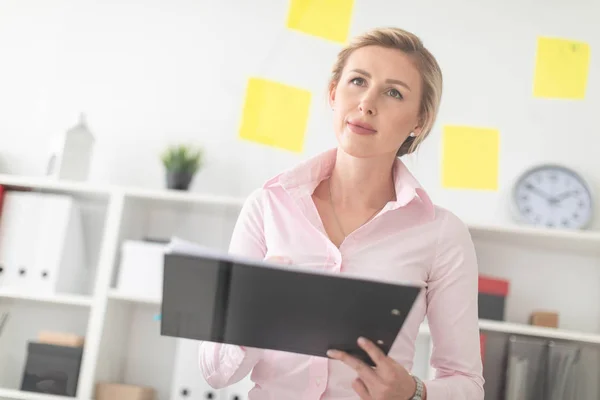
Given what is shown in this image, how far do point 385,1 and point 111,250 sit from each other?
1387mm

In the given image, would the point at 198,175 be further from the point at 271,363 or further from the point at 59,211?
the point at 271,363

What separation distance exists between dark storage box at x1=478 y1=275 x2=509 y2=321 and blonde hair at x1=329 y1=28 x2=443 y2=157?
3.39 feet

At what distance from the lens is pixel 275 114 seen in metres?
2.56

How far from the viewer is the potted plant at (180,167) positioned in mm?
2359

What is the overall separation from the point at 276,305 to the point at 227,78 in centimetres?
180

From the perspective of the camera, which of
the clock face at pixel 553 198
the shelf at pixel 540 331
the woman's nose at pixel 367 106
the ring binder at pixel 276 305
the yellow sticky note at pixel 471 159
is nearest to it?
the ring binder at pixel 276 305

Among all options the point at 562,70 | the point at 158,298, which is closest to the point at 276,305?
the point at 158,298

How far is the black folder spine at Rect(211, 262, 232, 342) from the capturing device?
3.00 feet

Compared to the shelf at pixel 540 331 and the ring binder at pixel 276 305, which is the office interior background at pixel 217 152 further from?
the ring binder at pixel 276 305

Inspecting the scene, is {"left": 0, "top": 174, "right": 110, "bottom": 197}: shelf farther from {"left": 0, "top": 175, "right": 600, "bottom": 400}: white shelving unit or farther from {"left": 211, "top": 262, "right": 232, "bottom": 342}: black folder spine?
{"left": 211, "top": 262, "right": 232, "bottom": 342}: black folder spine

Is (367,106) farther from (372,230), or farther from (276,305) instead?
(276,305)

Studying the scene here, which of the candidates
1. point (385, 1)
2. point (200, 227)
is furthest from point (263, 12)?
point (200, 227)

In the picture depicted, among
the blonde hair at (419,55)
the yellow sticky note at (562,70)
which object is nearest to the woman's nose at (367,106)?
the blonde hair at (419,55)

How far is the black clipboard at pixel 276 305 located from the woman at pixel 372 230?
0.13 metres
